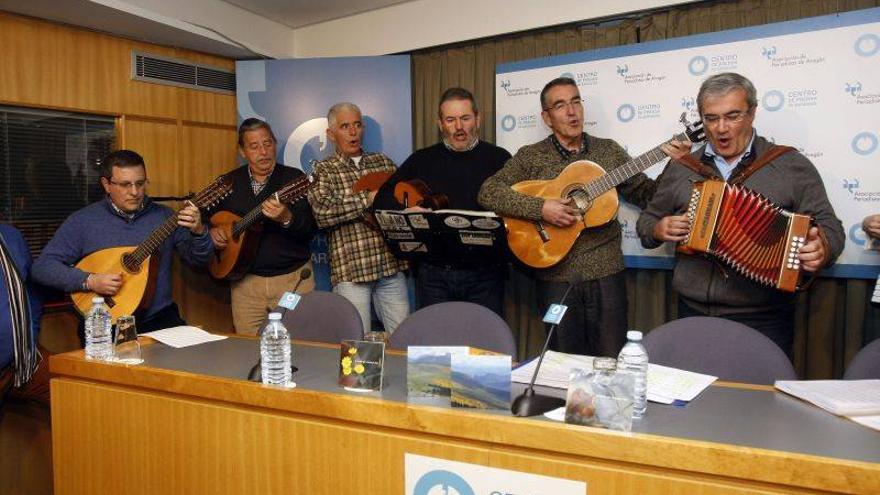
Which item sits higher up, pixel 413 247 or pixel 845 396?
pixel 413 247

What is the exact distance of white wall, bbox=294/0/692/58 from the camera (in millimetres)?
3512

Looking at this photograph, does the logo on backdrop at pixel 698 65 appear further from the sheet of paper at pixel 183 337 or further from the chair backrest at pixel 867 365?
the sheet of paper at pixel 183 337

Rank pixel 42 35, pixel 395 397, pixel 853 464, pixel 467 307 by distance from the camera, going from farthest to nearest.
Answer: pixel 42 35
pixel 467 307
pixel 395 397
pixel 853 464

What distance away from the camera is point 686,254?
2523 mm

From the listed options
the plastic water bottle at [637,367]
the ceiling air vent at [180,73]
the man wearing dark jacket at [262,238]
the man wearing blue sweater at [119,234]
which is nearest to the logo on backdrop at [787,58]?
the plastic water bottle at [637,367]

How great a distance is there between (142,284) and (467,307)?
1646 mm

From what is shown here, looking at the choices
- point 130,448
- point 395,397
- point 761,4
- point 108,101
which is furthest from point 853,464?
point 108,101

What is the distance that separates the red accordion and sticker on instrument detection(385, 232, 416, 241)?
4.04 ft

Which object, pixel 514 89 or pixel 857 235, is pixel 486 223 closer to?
pixel 514 89

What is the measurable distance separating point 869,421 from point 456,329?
4.23 ft

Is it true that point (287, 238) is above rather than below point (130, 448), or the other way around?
above

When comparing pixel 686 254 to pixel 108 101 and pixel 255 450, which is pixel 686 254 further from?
pixel 108 101

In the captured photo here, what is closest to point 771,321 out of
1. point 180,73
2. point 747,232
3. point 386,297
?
point 747,232

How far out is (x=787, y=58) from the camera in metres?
2.85
